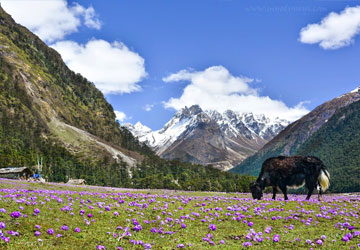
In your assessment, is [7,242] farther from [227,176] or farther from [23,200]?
[227,176]

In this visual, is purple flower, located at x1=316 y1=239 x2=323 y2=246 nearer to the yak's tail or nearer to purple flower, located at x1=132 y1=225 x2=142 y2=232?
purple flower, located at x1=132 y1=225 x2=142 y2=232

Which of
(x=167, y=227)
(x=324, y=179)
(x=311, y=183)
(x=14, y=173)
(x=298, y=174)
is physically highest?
(x=298, y=174)

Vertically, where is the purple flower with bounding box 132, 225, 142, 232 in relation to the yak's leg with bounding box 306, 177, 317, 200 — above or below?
below

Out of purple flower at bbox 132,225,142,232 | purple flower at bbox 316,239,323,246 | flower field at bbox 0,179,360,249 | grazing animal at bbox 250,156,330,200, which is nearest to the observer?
flower field at bbox 0,179,360,249

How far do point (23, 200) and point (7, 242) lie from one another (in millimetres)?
7434

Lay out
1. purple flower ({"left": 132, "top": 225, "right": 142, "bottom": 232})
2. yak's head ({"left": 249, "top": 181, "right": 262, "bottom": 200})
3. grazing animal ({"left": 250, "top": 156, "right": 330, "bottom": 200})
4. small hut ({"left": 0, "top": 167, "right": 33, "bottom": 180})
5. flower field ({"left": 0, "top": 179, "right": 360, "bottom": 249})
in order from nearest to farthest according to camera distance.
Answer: flower field ({"left": 0, "top": 179, "right": 360, "bottom": 249})
purple flower ({"left": 132, "top": 225, "right": 142, "bottom": 232})
grazing animal ({"left": 250, "top": 156, "right": 330, "bottom": 200})
yak's head ({"left": 249, "top": 181, "right": 262, "bottom": 200})
small hut ({"left": 0, "top": 167, "right": 33, "bottom": 180})

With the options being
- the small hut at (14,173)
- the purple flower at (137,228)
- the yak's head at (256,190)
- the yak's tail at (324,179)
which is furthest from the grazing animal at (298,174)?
the small hut at (14,173)

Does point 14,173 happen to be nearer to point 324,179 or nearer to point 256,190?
point 256,190

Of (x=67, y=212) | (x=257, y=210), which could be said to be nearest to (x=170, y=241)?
(x=67, y=212)

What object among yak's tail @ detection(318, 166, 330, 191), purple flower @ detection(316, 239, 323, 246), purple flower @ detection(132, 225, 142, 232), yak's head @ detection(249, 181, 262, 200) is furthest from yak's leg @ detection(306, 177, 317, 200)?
purple flower @ detection(132, 225, 142, 232)

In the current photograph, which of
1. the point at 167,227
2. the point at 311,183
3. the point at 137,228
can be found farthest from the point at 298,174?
the point at 137,228

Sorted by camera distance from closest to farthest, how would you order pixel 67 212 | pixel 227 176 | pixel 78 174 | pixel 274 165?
pixel 67 212, pixel 274 165, pixel 78 174, pixel 227 176

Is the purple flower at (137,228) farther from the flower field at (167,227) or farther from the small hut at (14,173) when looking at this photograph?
the small hut at (14,173)

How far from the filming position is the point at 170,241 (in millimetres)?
14094
